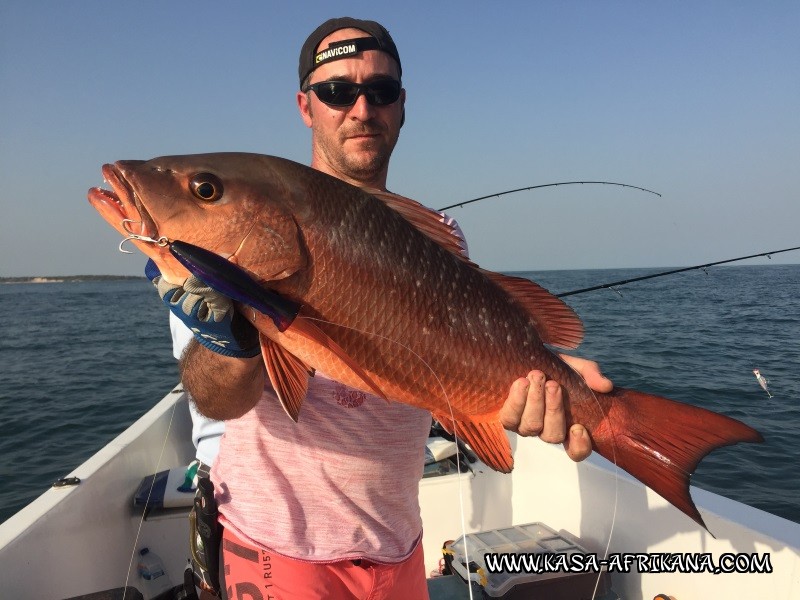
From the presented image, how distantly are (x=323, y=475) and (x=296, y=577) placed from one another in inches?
14.5

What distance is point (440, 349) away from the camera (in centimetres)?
194

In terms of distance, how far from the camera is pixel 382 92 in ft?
8.97

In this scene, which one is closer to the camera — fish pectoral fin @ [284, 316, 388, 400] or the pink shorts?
fish pectoral fin @ [284, 316, 388, 400]

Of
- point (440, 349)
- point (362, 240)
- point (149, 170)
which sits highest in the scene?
point (149, 170)

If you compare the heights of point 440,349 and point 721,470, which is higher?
point 440,349

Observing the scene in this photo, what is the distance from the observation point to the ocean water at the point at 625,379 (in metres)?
7.78

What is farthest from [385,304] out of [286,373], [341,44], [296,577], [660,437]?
[341,44]

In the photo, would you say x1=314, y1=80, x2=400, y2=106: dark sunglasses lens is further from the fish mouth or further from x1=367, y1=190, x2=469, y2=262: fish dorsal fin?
the fish mouth

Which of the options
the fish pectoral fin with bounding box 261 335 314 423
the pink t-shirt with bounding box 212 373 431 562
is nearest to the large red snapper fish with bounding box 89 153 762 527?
the fish pectoral fin with bounding box 261 335 314 423

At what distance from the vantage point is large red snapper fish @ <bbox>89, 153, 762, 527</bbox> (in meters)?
1.65

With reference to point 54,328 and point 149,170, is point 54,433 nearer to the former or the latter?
point 149,170

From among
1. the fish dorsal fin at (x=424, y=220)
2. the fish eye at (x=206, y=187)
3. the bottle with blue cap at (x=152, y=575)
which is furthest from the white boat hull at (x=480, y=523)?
the fish eye at (x=206, y=187)

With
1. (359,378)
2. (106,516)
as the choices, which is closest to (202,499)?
(359,378)

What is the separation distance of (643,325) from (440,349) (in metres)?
20.3
